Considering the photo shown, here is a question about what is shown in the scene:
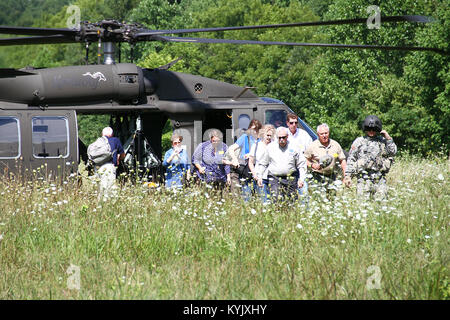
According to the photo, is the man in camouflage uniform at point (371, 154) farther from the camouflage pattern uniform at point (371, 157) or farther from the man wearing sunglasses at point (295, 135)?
the man wearing sunglasses at point (295, 135)

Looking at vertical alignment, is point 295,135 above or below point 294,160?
above

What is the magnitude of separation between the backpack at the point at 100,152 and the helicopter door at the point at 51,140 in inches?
34.3

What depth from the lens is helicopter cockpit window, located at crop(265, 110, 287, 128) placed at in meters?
12.5

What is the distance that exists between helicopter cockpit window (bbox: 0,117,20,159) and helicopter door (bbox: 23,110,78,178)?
0.56 ft

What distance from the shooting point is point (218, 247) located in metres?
6.78

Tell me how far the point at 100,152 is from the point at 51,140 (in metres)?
1.46

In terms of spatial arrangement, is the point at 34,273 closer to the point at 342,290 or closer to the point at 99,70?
the point at 342,290

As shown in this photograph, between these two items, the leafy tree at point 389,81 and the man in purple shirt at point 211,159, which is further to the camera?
the leafy tree at point 389,81

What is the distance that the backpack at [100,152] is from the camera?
10586 millimetres

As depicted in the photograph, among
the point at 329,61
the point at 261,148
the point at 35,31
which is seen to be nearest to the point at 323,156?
the point at 261,148

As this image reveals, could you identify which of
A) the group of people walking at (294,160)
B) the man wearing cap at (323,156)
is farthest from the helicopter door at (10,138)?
the man wearing cap at (323,156)

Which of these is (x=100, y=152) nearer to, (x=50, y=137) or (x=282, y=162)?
(x=50, y=137)

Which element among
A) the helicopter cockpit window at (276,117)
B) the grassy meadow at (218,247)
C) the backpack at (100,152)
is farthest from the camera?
the helicopter cockpit window at (276,117)

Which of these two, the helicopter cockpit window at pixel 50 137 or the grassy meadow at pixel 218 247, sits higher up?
the helicopter cockpit window at pixel 50 137
